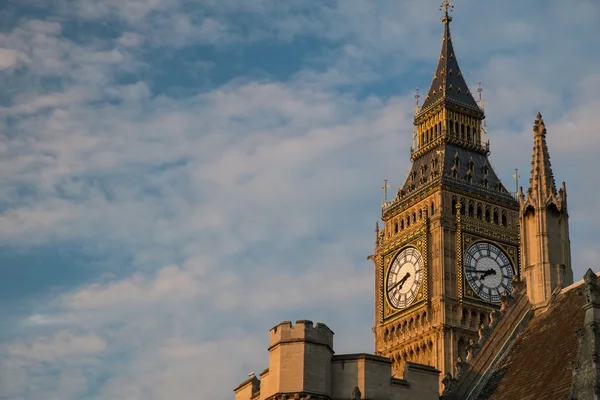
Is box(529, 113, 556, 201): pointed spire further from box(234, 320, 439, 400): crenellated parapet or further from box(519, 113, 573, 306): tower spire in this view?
box(234, 320, 439, 400): crenellated parapet

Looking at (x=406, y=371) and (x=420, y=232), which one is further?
(x=420, y=232)

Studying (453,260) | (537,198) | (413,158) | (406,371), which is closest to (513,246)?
(453,260)

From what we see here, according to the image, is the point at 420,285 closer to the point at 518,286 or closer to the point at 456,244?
the point at 456,244

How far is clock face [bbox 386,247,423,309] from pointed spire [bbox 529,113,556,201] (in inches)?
1791

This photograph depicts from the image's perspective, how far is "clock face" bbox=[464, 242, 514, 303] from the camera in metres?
86.7

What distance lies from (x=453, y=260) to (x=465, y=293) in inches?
96.4

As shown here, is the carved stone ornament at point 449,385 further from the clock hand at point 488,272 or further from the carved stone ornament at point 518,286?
the clock hand at point 488,272

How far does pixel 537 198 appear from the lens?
1660 inches

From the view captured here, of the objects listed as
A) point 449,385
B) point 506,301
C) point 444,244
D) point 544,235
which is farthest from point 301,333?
point 444,244

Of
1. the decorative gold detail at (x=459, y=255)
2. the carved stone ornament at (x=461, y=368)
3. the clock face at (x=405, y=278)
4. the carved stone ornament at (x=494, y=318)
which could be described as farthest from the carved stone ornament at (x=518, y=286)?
the clock face at (x=405, y=278)

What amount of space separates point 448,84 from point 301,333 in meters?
63.7

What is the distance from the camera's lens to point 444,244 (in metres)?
86.9

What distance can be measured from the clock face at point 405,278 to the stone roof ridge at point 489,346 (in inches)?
1867

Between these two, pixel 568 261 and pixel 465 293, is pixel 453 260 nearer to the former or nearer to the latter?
pixel 465 293
